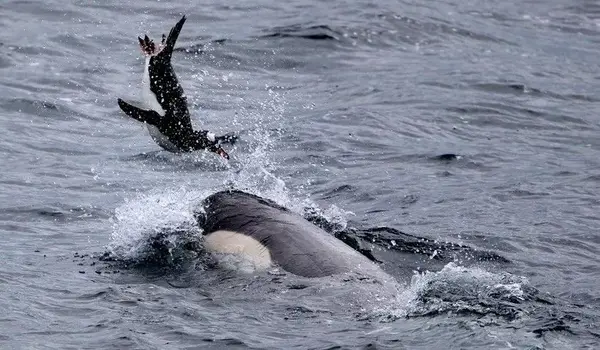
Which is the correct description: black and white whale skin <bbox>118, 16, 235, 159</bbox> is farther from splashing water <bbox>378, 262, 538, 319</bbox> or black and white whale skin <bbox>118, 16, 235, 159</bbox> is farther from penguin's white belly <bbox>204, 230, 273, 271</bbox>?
splashing water <bbox>378, 262, 538, 319</bbox>

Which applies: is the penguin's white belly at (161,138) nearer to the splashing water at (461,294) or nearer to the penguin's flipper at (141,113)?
the penguin's flipper at (141,113)

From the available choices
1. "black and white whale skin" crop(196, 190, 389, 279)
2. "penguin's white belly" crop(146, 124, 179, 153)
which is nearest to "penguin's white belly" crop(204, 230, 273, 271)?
"black and white whale skin" crop(196, 190, 389, 279)

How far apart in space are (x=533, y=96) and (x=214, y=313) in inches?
383

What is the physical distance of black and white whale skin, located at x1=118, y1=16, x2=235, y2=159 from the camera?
28.5ft

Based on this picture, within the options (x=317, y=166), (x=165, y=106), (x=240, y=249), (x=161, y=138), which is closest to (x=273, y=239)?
(x=240, y=249)

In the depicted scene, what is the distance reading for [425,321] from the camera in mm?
7727

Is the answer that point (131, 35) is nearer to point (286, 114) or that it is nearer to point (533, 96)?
point (286, 114)

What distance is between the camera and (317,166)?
498 inches

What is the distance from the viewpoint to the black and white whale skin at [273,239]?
8.50 m

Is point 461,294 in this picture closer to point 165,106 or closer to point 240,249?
point 240,249

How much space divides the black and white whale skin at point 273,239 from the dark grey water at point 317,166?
0.22 meters

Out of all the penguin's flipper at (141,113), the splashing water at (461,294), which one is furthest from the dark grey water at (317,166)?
the penguin's flipper at (141,113)

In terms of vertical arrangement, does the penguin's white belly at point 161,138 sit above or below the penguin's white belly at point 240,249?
Answer: above

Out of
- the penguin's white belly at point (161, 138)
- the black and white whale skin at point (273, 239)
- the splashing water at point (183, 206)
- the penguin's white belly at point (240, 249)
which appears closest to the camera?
the black and white whale skin at point (273, 239)
